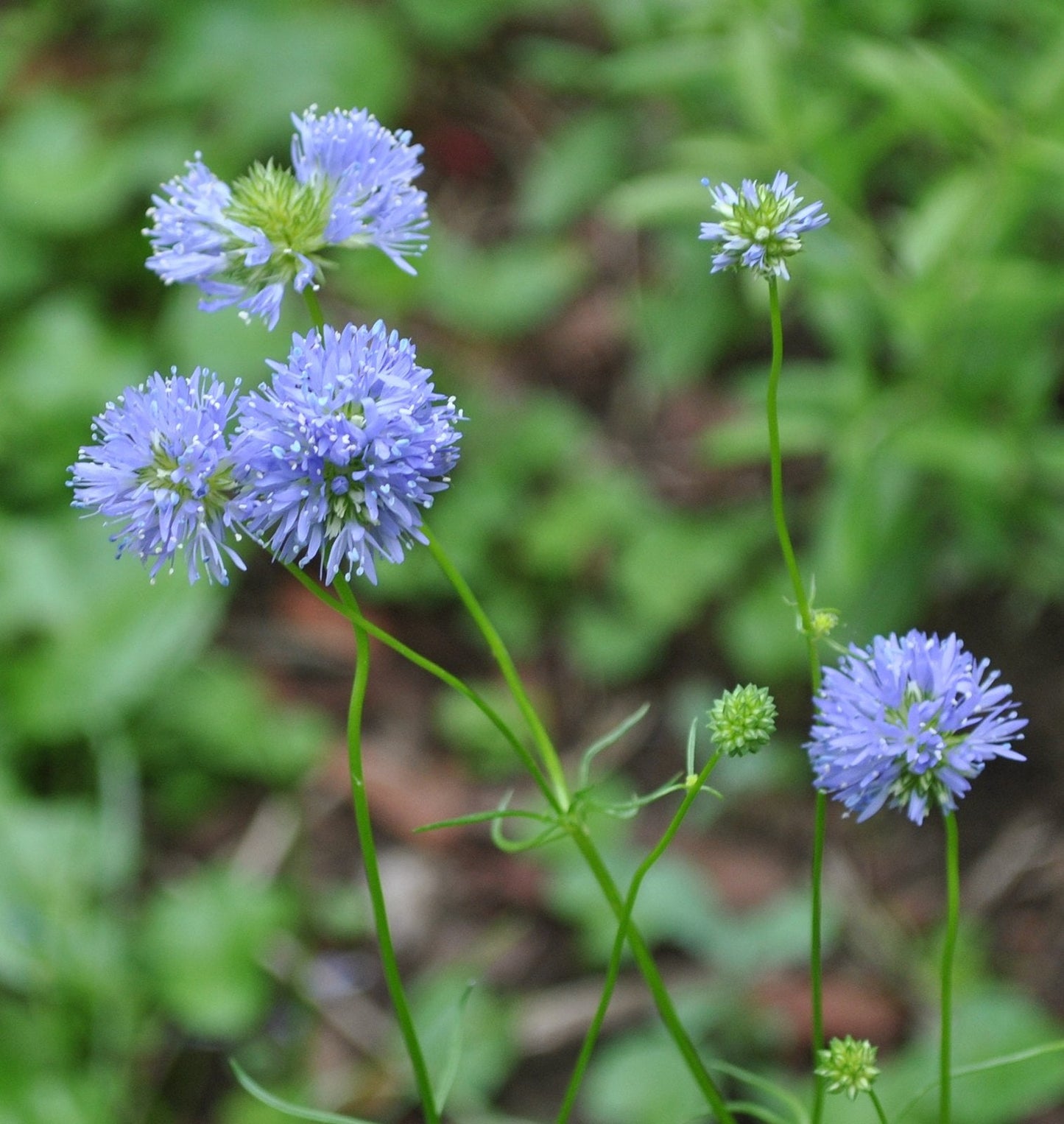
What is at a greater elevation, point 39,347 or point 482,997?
point 39,347

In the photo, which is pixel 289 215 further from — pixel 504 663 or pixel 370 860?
pixel 370 860

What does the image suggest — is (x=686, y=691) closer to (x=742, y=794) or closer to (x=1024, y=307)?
(x=742, y=794)

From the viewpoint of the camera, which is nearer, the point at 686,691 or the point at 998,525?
the point at 998,525

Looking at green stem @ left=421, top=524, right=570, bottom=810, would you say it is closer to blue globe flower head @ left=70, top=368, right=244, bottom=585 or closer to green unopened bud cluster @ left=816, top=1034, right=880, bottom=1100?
blue globe flower head @ left=70, top=368, right=244, bottom=585

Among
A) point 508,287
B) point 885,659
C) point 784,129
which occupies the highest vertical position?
point 508,287

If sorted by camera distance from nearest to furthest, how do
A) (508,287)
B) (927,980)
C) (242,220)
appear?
(242,220), (927,980), (508,287)

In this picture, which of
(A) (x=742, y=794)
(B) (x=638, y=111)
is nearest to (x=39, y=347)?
(B) (x=638, y=111)
